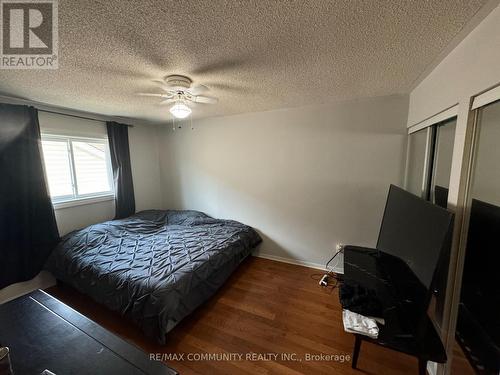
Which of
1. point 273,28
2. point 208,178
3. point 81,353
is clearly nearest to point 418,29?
point 273,28

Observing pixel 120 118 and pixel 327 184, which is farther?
pixel 120 118

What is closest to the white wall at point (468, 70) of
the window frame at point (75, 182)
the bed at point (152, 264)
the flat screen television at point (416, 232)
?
the flat screen television at point (416, 232)

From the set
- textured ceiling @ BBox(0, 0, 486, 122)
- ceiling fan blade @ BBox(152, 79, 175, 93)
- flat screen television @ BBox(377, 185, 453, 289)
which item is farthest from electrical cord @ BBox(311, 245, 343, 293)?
ceiling fan blade @ BBox(152, 79, 175, 93)

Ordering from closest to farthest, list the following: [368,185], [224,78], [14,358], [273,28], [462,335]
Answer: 1. [14,358]
2. [273,28]
3. [462,335]
4. [224,78]
5. [368,185]

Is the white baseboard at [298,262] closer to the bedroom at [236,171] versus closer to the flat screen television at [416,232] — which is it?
the bedroom at [236,171]

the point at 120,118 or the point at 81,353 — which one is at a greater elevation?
the point at 120,118

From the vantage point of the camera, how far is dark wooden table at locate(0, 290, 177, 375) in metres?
0.78

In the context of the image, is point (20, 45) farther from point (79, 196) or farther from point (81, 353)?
point (79, 196)

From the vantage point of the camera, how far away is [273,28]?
1106 mm

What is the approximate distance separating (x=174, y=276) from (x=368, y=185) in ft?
7.59

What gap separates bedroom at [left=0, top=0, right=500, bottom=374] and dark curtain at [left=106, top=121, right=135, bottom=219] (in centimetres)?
3

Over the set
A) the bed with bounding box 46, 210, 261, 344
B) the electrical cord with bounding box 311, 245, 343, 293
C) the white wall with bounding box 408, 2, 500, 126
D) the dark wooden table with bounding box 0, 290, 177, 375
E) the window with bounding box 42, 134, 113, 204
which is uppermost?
the white wall with bounding box 408, 2, 500, 126

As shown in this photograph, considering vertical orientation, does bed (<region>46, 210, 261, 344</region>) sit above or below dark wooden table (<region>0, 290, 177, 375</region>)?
below

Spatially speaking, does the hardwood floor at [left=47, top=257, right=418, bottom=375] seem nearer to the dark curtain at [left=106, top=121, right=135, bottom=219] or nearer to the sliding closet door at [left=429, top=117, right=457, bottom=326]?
the sliding closet door at [left=429, top=117, right=457, bottom=326]
